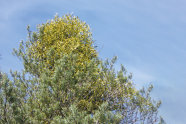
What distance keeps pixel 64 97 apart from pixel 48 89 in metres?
0.91

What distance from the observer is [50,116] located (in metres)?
13.4

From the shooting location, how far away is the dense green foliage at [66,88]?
432 inches

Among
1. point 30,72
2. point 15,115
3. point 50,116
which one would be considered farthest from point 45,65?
point 15,115

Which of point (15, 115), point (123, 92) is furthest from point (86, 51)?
point (15, 115)

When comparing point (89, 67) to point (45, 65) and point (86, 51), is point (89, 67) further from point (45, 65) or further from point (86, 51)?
point (86, 51)

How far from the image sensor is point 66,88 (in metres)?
12.1

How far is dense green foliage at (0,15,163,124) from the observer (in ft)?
36.0

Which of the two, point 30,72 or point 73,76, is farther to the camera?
point 30,72

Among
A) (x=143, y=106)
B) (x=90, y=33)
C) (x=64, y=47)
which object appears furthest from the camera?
(x=90, y=33)

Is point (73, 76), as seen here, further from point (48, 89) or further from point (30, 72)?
point (30, 72)

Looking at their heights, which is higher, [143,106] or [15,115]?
[143,106]

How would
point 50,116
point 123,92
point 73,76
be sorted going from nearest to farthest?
point 73,76, point 50,116, point 123,92

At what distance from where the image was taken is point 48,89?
41.2 ft

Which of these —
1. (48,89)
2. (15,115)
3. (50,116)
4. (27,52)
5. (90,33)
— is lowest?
(15,115)
